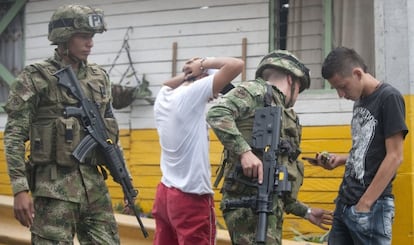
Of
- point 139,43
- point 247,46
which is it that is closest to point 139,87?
point 139,43

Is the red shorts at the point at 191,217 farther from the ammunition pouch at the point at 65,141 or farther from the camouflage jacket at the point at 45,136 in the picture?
the ammunition pouch at the point at 65,141

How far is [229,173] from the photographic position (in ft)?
12.7

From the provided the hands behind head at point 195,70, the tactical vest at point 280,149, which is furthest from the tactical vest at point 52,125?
the tactical vest at point 280,149

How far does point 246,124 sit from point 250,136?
8cm

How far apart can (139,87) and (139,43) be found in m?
0.59

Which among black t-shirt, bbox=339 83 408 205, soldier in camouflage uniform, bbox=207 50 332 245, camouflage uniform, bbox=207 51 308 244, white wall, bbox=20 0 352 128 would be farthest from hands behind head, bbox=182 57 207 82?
white wall, bbox=20 0 352 128

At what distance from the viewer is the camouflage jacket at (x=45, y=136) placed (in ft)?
13.4

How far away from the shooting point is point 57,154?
4.14m

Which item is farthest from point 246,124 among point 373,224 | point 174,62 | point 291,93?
point 174,62

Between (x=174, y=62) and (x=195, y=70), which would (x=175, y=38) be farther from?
(x=195, y=70)

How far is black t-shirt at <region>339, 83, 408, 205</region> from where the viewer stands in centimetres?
394

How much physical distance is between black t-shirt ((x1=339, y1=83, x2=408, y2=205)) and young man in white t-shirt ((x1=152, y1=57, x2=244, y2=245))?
0.87 metres

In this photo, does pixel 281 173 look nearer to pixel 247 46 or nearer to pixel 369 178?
pixel 369 178

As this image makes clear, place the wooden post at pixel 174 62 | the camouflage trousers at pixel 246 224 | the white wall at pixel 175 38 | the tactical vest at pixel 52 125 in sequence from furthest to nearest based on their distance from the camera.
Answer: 1. the wooden post at pixel 174 62
2. the white wall at pixel 175 38
3. the tactical vest at pixel 52 125
4. the camouflage trousers at pixel 246 224
